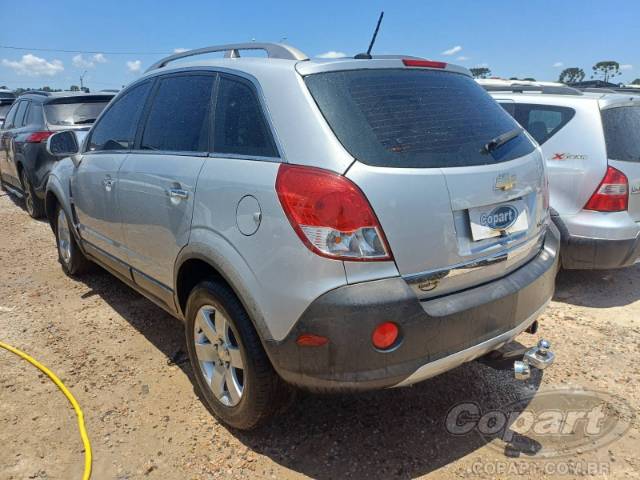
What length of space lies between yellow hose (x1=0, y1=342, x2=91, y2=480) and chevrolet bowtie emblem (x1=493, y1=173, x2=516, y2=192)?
7.44 ft

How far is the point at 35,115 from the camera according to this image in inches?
292

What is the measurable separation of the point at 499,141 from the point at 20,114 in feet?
26.7

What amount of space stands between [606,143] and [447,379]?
2.38 meters

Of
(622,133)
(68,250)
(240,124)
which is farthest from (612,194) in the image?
(68,250)

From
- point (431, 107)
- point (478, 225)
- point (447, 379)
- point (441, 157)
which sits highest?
point (431, 107)

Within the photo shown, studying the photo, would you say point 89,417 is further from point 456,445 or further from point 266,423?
point 456,445

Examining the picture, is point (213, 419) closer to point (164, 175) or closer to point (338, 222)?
point (164, 175)

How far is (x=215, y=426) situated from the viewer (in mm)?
2695

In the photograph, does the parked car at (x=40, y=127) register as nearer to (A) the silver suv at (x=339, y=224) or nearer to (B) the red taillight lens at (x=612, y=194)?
(A) the silver suv at (x=339, y=224)

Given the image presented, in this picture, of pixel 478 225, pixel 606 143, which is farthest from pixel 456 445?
pixel 606 143

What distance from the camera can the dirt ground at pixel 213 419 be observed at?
2.41m

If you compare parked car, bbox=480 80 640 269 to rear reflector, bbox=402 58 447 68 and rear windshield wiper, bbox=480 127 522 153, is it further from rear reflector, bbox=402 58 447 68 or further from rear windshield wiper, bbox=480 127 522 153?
rear reflector, bbox=402 58 447 68

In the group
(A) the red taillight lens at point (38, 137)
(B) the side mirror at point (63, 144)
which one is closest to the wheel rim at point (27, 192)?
(A) the red taillight lens at point (38, 137)

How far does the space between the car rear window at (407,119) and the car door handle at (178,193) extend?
0.87 meters
